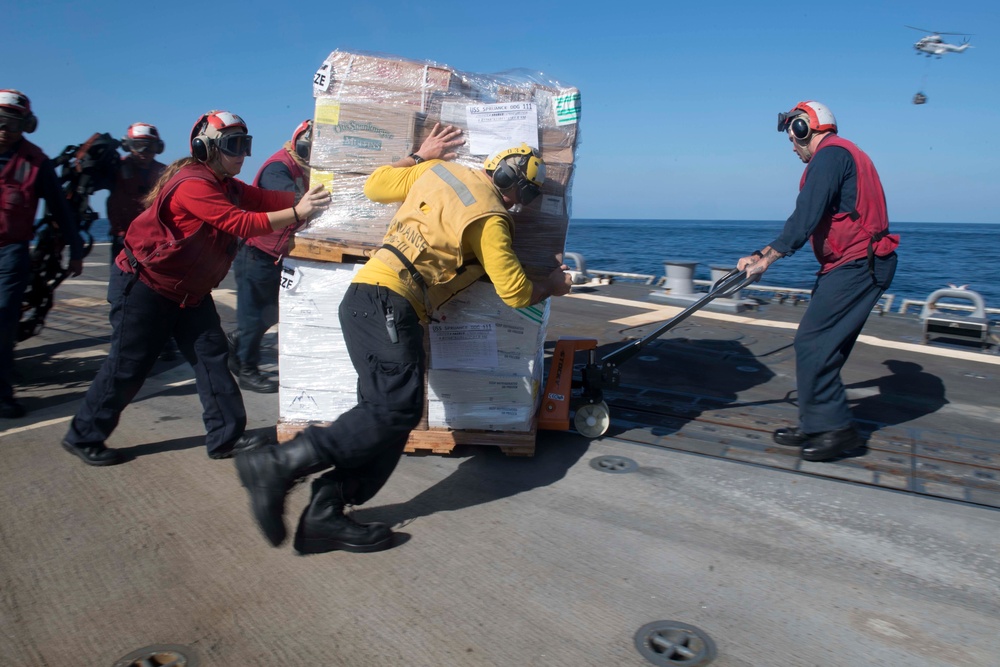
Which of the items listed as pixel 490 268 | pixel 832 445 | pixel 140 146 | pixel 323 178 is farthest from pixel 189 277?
pixel 832 445

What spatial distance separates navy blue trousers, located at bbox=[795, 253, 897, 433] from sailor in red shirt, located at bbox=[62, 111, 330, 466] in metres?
2.93

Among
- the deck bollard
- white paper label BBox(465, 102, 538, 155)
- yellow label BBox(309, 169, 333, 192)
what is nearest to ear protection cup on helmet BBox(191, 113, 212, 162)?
yellow label BBox(309, 169, 333, 192)

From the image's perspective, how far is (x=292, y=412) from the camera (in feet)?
13.8

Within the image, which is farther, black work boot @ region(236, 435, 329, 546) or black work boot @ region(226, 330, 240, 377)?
black work boot @ region(226, 330, 240, 377)

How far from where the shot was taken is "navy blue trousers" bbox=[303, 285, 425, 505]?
3057 mm

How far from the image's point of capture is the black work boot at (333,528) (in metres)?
3.10

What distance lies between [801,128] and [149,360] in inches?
158

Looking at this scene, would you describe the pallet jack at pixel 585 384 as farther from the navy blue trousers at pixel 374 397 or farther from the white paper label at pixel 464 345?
the navy blue trousers at pixel 374 397

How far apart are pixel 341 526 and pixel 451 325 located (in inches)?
51.7

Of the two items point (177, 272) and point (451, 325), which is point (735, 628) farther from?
point (177, 272)

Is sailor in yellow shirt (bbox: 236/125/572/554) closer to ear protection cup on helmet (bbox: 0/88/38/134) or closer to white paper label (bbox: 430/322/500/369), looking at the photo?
white paper label (bbox: 430/322/500/369)

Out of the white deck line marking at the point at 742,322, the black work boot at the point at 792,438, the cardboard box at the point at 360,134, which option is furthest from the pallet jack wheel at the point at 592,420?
the white deck line marking at the point at 742,322

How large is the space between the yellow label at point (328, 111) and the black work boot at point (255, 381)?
2.42 metres

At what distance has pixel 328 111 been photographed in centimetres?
396
